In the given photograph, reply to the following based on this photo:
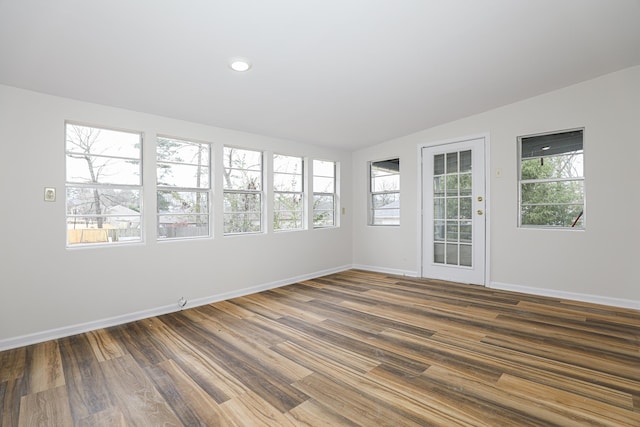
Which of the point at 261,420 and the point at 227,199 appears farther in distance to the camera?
the point at 227,199

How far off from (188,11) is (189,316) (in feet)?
9.35

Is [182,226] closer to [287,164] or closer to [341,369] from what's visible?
[287,164]

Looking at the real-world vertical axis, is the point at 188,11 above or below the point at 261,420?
above

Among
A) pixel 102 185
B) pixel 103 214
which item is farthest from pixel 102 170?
pixel 103 214

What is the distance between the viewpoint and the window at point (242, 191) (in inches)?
167

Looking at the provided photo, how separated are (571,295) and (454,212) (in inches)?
68.9

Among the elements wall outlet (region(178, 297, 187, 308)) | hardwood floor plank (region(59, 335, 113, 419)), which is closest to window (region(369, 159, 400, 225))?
wall outlet (region(178, 297, 187, 308))

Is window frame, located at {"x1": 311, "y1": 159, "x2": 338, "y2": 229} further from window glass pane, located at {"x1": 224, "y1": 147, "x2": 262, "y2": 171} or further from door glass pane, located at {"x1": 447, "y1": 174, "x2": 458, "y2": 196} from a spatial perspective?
door glass pane, located at {"x1": 447, "y1": 174, "x2": 458, "y2": 196}

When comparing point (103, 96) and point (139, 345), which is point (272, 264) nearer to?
point (139, 345)

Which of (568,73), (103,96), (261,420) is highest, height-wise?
(568,73)

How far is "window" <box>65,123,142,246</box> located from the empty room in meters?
0.02

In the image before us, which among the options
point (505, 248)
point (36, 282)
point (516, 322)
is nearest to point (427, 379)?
point (516, 322)

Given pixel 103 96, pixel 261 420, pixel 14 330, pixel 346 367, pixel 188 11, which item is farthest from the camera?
pixel 103 96

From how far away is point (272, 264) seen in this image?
471 centimetres
